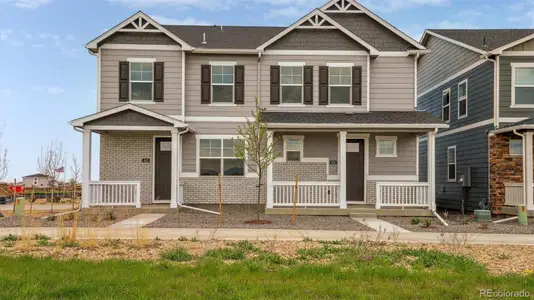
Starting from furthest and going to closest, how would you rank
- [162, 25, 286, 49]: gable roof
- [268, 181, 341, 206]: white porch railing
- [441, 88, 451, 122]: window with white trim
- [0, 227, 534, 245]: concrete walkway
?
[441, 88, 451, 122]: window with white trim, [162, 25, 286, 49]: gable roof, [268, 181, 341, 206]: white porch railing, [0, 227, 534, 245]: concrete walkway

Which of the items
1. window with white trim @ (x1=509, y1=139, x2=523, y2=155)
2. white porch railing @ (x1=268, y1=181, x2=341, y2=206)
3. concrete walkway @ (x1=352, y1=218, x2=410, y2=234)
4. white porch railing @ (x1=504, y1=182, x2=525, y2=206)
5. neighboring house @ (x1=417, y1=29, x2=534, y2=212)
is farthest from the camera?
window with white trim @ (x1=509, y1=139, x2=523, y2=155)

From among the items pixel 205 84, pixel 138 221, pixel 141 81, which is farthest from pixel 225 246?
pixel 141 81

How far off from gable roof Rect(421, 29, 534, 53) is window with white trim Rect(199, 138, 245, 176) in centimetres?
995

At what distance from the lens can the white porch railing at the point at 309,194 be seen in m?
16.8

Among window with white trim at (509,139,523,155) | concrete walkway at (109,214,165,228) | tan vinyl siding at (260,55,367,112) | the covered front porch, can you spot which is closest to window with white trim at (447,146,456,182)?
the covered front porch

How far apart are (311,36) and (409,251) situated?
1190cm

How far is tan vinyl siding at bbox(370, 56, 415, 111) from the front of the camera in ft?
62.7

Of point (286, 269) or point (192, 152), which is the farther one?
point (192, 152)

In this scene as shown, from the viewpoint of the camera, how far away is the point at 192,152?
1873cm

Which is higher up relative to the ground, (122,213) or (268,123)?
(268,123)

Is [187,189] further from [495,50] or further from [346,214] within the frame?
[495,50]

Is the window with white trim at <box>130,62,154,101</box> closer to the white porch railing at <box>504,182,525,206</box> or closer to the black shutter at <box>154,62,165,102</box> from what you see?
the black shutter at <box>154,62,165,102</box>

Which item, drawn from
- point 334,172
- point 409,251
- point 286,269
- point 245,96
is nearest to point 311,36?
Result: point 245,96

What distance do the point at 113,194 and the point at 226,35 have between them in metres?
8.06
